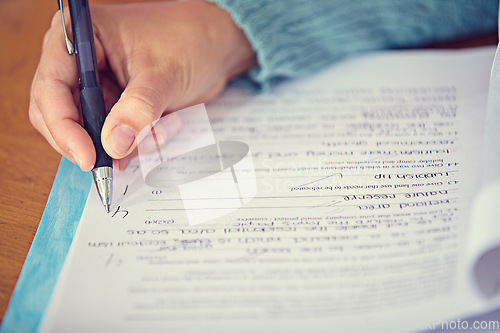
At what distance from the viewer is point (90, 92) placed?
0.32 metres

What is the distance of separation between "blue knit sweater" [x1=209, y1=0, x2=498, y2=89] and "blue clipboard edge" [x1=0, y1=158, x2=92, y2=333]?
188mm

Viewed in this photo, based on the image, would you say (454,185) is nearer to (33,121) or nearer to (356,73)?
(356,73)

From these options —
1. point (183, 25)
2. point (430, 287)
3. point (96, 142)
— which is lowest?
point (430, 287)

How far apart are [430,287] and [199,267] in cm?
14

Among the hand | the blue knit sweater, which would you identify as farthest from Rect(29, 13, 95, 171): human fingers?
the blue knit sweater

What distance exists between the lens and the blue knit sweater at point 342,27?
1.39 feet

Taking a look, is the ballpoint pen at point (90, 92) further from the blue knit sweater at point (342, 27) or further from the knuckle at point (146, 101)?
the blue knit sweater at point (342, 27)

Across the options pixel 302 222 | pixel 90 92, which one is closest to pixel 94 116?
pixel 90 92

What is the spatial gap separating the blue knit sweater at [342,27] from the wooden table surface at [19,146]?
0.03 meters

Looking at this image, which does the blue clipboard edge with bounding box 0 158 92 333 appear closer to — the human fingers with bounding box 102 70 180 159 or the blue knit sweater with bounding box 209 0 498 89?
the human fingers with bounding box 102 70 180 159

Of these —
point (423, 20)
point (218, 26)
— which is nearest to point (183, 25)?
point (218, 26)

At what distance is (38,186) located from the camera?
348 millimetres

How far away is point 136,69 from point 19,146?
0.13m

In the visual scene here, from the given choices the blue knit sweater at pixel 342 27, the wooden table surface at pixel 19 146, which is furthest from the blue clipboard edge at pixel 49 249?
the blue knit sweater at pixel 342 27
